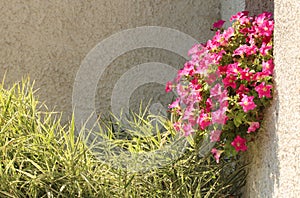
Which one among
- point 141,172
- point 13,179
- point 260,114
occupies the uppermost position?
point 260,114

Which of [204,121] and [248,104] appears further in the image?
[204,121]

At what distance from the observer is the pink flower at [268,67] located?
2720 mm

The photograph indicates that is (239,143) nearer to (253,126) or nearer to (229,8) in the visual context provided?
(253,126)

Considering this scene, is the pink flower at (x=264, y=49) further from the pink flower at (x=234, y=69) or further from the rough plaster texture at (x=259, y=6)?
the rough plaster texture at (x=259, y=6)

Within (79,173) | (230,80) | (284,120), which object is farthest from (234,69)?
(79,173)

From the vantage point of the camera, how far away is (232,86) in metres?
2.76

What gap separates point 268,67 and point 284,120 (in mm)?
343

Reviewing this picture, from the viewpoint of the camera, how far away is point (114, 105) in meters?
4.66

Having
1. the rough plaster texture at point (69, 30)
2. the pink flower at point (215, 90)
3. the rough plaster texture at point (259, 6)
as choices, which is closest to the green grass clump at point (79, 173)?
the pink flower at point (215, 90)

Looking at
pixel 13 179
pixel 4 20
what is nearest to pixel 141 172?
pixel 13 179

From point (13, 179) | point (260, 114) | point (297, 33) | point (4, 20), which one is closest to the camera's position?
point (297, 33)

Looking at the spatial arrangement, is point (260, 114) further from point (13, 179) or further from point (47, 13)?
point (47, 13)

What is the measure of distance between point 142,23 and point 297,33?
2445mm

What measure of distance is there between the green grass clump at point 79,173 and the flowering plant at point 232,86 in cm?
21
